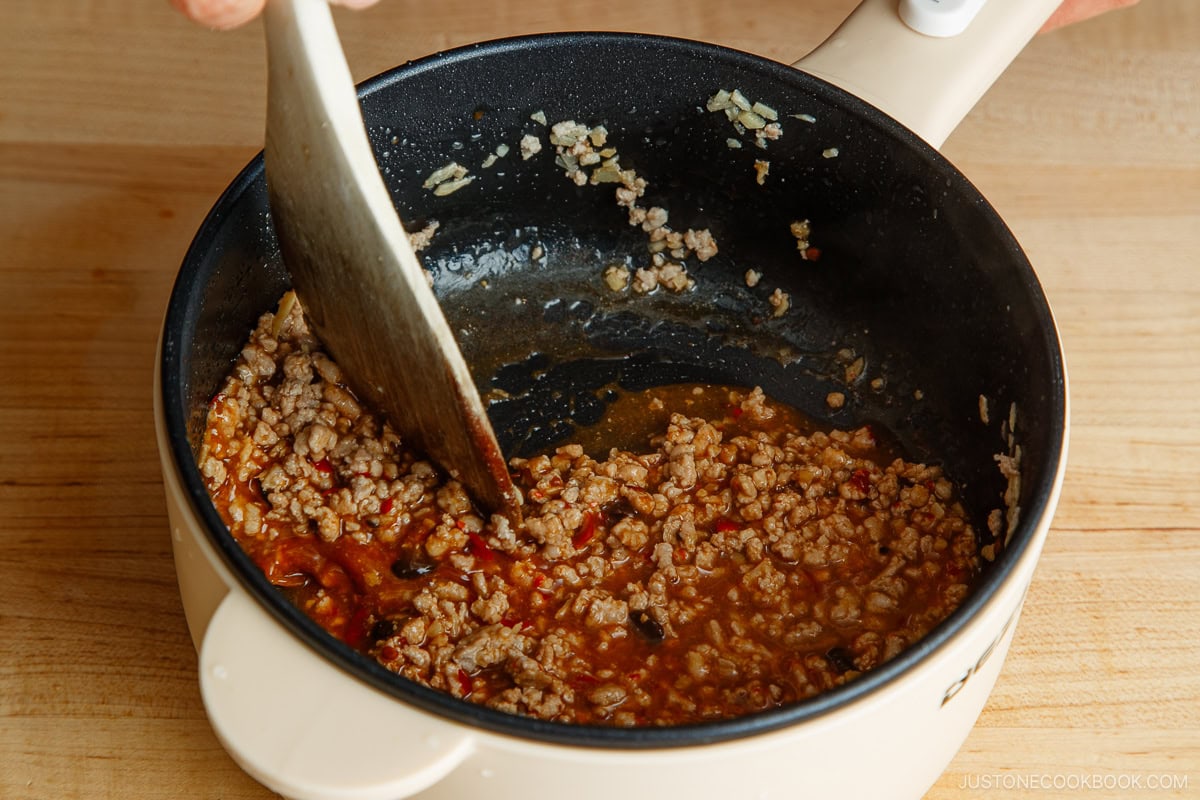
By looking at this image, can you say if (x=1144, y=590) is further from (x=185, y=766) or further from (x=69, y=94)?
(x=69, y=94)

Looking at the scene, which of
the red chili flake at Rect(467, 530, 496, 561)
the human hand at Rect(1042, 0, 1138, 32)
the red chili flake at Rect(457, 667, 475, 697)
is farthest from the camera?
the human hand at Rect(1042, 0, 1138, 32)

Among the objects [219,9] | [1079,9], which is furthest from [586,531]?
[1079,9]

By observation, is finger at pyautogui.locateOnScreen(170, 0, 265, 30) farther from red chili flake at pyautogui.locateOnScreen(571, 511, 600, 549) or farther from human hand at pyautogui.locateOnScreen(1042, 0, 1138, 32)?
human hand at pyautogui.locateOnScreen(1042, 0, 1138, 32)

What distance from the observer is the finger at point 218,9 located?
89 centimetres

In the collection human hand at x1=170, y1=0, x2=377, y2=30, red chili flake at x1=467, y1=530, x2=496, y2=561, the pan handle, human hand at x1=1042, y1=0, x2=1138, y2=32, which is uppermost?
human hand at x1=170, y1=0, x2=377, y2=30

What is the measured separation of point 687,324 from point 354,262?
50 centimetres

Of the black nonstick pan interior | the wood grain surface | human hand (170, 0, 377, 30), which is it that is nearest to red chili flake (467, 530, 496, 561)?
the black nonstick pan interior

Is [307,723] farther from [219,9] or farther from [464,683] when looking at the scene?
[219,9]

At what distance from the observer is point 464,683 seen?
1.06 m

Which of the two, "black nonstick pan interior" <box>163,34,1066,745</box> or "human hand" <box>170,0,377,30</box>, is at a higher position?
"human hand" <box>170,0,377,30</box>

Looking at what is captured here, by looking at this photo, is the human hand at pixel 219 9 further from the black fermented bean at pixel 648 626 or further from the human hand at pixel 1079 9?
the human hand at pixel 1079 9

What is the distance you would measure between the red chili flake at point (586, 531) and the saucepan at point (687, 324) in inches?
4.5

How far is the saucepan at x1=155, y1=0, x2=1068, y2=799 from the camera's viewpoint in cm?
79

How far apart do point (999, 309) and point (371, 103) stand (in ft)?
2.09
